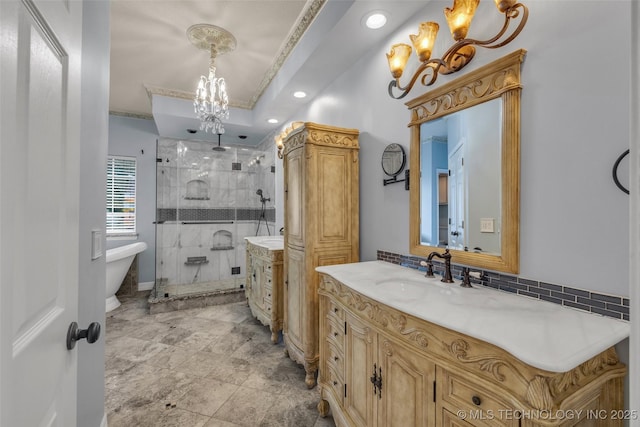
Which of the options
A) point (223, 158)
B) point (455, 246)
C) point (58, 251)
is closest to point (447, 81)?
point (455, 246)

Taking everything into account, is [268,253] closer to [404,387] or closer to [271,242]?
[271,242]

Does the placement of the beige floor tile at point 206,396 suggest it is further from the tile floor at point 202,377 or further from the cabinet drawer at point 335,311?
the cabinet drawer at point 335,311

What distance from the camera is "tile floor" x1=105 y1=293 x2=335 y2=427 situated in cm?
183

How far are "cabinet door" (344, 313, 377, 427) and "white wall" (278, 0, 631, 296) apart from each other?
80cm

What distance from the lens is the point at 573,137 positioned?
1.12 meters

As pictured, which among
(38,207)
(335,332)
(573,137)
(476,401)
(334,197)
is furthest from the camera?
(334,197)

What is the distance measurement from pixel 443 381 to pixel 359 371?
1.86 feet

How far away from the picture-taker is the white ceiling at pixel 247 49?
2.06 m

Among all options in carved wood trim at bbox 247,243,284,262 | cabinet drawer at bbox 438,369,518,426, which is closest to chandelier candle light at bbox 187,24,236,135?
carved wood trim at bbox 247,243,284,262

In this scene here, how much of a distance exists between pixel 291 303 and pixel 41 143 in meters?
2.14

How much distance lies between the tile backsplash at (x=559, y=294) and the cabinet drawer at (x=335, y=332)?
2.35 feet

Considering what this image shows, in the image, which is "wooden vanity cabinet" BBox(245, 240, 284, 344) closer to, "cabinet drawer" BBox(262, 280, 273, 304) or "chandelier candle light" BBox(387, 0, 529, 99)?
"cabinet drawer" BBox(262, 280, 273, 304)

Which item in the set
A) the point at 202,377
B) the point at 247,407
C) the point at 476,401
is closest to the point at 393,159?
the point at 476,401

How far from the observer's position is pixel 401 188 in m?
1.97
